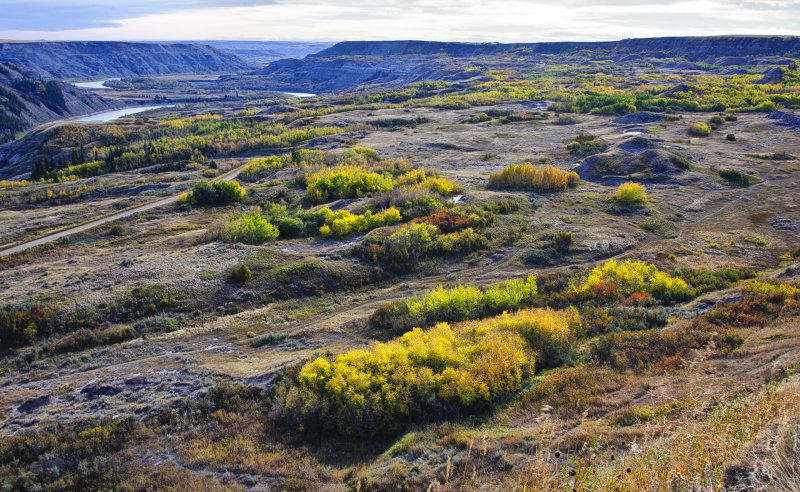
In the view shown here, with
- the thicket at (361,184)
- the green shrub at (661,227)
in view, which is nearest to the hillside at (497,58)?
the thicket at (361,184)

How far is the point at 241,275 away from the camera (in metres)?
16.0

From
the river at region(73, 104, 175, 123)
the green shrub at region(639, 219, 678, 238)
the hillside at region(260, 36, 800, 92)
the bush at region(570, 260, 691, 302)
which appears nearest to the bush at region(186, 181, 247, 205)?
the bush at region(570, 260, 691, 302)

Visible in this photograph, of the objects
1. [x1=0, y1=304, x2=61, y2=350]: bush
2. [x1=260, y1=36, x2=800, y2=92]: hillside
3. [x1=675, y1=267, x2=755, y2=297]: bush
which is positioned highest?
[x1=260, y1=36, x2=800, y2=92]: hillside

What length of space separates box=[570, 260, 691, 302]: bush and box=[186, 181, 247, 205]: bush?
22.5m

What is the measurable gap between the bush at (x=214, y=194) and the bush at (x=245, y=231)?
7.76m

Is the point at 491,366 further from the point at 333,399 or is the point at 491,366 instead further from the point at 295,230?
the point at 295,230

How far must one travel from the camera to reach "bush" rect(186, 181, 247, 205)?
27625mm

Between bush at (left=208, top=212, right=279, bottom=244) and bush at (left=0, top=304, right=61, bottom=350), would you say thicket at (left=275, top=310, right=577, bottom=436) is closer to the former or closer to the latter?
bush at (left=0, top=304, right=61, bottom=350)

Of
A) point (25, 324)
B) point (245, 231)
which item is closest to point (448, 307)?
point (245, 231)

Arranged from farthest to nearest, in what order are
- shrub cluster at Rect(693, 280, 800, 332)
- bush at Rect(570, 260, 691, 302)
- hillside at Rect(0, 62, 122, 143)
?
hillside at Rect(0, 62, 122, 143) < bush at Rect(570, 260, 691, 302) < shrub cluster at Rect(693, 280, 800, 332)

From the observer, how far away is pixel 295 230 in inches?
840

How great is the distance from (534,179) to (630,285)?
1417cm

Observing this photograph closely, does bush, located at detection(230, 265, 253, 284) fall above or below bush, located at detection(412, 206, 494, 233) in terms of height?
below

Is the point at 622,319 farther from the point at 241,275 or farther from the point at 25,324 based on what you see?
the point at 25,324
